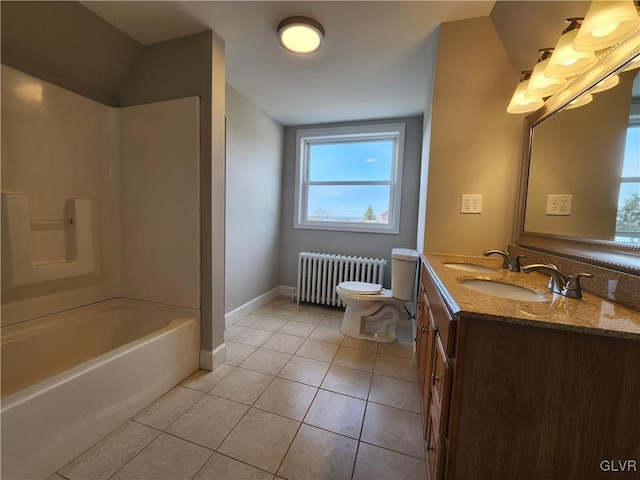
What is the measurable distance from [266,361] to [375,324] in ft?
3.41

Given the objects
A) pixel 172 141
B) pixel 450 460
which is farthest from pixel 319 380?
pixel 172 141

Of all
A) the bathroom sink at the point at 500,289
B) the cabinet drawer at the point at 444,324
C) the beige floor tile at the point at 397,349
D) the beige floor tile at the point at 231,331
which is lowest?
the beige floor tile at the point at 397,349

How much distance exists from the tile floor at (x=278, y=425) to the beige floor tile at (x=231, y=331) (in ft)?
0.60

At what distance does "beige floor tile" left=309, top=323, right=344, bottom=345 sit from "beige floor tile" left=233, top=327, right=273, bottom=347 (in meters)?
0.42

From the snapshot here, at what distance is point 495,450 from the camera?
0.74m

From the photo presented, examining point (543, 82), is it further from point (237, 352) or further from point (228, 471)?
point (237, 352)

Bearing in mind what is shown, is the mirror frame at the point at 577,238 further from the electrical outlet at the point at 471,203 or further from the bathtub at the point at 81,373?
the bathtub at the point at 81,373

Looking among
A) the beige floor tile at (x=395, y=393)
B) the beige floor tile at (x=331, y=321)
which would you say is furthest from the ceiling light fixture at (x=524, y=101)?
the beige floor tile at (x=331, y=321)

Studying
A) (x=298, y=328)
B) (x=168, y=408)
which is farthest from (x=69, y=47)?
→ (x=298, y=328)

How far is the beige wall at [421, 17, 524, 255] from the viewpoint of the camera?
5.05 feet

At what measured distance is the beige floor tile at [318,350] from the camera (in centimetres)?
202

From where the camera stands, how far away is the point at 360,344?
2258 mm

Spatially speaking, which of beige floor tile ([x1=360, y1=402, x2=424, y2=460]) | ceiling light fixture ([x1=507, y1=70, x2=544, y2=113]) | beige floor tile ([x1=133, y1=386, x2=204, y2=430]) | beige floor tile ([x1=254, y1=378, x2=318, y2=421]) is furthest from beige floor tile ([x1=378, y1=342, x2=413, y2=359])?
ceiling light fixture ([x1=507, y1=70, x2=544, y2=113])

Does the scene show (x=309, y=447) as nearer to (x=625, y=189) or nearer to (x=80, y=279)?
(x=625, y=189)
